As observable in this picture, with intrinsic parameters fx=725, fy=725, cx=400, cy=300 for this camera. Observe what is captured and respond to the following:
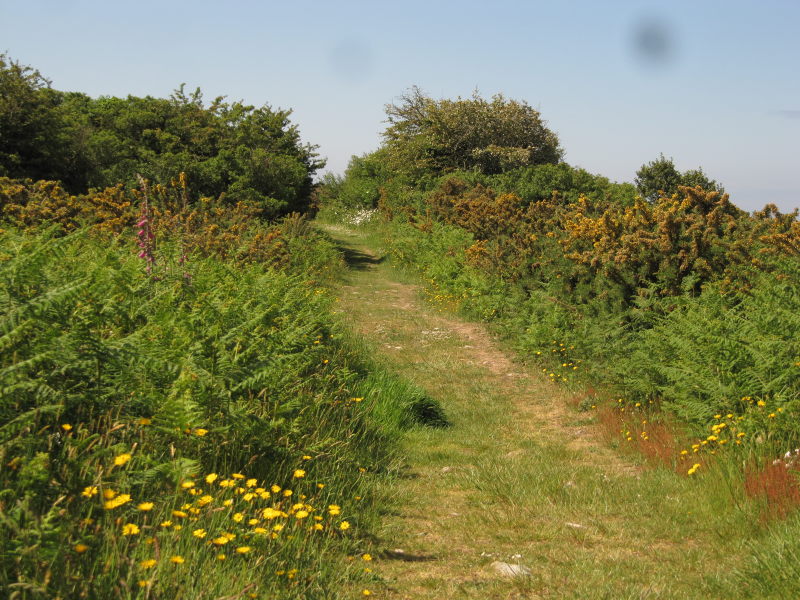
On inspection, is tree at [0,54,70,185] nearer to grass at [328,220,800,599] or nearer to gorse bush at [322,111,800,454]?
gorse bush at [322,111,800,454]

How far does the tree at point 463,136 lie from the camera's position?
32719 mm

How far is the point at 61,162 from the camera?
Result: 16.7m

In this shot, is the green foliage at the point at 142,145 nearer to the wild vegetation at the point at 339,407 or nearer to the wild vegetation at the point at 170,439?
the wild vegetation at the point at 339,407

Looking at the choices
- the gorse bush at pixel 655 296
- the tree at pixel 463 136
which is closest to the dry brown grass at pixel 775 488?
the gorse bush at pixel 655 296

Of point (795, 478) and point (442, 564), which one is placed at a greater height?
point (795, 478)

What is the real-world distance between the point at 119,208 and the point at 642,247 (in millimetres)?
8033

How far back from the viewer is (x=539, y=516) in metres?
5.23

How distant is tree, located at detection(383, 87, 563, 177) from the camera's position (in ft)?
107

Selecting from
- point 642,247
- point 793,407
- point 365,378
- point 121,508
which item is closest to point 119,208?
point 365,378

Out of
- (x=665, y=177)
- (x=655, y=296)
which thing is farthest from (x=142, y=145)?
(x=665, y=177)

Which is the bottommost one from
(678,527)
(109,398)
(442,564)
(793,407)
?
(442,564)

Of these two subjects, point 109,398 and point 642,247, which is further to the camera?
point 642,247

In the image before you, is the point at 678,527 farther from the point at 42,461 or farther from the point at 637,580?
the point at 42,461

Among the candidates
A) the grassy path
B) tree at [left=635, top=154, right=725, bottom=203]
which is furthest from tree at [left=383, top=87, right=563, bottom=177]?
the grassy path
